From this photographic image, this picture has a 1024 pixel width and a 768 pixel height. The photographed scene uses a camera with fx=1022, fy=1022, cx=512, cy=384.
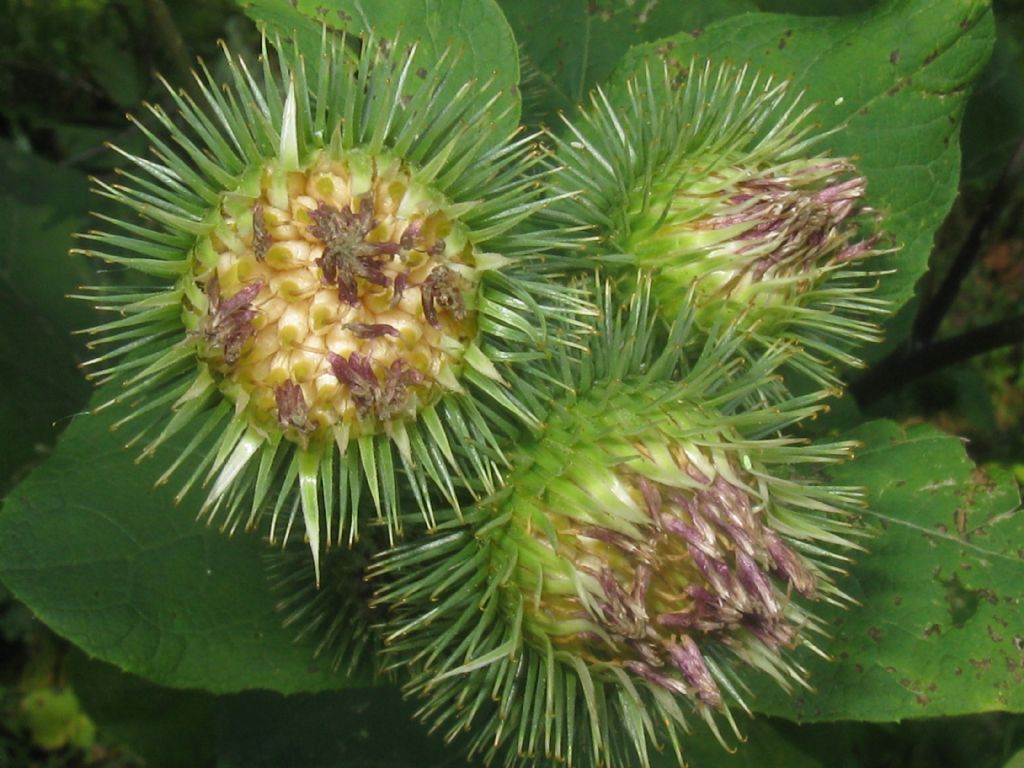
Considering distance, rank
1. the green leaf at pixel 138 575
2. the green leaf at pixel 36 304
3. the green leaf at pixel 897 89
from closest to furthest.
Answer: the green leaf at pixel 138 575 → the green leaf at pixel 897 89 → the green leaf at pixel 36 304

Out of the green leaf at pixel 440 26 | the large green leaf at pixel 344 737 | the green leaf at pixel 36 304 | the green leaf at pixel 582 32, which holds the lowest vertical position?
the large green leaf at pixel 344 737

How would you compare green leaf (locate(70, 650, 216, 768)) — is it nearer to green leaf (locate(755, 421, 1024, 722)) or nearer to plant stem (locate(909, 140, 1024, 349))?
green leaf (locate(755, 421, 1024, 722))

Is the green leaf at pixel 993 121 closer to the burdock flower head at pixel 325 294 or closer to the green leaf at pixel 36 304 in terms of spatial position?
the burdock flower head at pixel 325 294

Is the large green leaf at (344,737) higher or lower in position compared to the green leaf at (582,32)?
lower

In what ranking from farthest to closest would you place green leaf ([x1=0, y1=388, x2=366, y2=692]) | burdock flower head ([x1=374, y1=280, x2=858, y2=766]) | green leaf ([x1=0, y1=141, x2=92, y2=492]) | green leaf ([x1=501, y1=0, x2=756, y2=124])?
green leaf ([x1=0, y1=141, x2=92, y2=492]) → green leaf ([x1=501, y1=0, x2=756, y2=124]) → green leaf ([x1=0, y1=388, x2=366, y2=692]) → burdock flower head ([x1=374, y1=280, x2=858, y2=766])

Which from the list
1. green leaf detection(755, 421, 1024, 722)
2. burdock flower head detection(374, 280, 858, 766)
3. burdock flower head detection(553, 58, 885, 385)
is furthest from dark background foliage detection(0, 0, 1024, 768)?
burdock flower head detection(374, 280, 858, 766)

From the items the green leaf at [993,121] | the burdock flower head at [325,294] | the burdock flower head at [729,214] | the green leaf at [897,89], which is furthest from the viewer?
the green leaf at [993,121]

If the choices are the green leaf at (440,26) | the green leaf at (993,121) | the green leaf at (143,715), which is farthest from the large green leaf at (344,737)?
the green leaf at (993,121)

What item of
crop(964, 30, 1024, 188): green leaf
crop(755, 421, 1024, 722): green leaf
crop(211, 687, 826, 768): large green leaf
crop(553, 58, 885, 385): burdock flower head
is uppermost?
crop(964, 30, 1024, 188): green leaf
